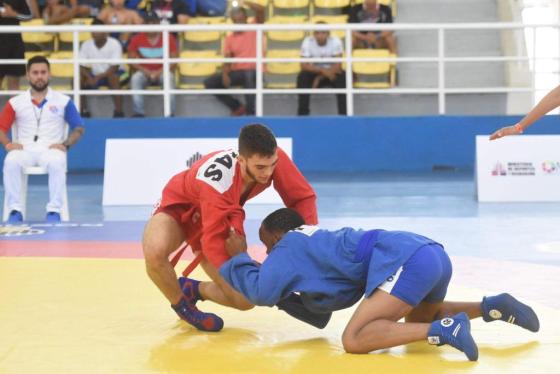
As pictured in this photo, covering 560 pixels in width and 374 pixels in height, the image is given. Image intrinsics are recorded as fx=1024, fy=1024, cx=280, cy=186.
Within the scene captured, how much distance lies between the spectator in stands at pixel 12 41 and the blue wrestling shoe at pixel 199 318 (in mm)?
9084

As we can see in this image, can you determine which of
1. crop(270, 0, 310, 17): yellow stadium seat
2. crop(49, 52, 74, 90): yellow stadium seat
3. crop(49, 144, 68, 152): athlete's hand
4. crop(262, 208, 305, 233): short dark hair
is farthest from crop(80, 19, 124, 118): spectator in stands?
crop(262, 208, 305, 233): short dark hair

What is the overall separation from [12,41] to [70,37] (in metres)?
1.44

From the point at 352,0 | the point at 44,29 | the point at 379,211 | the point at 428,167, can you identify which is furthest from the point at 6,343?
the point at 352,0

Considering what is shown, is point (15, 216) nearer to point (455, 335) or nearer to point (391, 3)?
point (455, 335)

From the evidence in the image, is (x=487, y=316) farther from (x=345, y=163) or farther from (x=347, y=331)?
(x=345, y=163)

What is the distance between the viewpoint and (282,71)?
14141 millimetres

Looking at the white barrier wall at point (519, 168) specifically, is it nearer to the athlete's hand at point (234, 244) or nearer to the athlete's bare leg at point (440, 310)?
the athlete's bare leg at point (440, 310)

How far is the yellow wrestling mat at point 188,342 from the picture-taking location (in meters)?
4.33

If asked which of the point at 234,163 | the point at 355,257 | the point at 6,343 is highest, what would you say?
the point at 234,163

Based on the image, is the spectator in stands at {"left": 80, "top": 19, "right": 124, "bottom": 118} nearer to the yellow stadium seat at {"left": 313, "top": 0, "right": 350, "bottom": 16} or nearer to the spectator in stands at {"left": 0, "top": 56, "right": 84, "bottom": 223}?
the yellow stadium seat at {"left": 313, "top": 0, "right": 350, "bottom": 16}

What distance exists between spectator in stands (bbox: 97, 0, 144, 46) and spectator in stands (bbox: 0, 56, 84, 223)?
407 centimetres

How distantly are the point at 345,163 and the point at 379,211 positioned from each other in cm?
367

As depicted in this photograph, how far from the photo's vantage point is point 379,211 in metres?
10.0

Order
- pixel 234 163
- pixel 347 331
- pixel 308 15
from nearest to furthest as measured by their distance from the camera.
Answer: pixel 347 331, pixel 234 163, pixel 308 15
